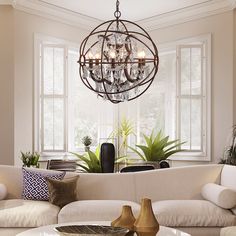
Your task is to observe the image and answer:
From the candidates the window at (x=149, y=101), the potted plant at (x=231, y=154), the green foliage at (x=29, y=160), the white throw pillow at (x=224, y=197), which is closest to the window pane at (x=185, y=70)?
the window at (x=149, y=101)

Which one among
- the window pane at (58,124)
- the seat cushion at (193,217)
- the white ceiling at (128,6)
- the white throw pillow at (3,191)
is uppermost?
the white ceiling at (128,6)

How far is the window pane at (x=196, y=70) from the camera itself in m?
6.57

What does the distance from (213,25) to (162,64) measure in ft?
3.64

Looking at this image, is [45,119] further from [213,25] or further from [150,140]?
[213,25]

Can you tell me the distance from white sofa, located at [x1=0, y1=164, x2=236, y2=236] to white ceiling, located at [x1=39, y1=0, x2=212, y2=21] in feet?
9.03

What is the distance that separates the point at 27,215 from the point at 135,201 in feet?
3.90

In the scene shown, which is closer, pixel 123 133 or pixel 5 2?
pixel 5 2

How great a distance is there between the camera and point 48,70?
6652mm

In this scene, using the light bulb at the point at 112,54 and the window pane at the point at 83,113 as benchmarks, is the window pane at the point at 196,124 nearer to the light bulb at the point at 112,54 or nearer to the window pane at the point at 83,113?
the window pane at the point at 83,113

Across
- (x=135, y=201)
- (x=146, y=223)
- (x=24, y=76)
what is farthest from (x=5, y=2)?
(x=146, y=223)

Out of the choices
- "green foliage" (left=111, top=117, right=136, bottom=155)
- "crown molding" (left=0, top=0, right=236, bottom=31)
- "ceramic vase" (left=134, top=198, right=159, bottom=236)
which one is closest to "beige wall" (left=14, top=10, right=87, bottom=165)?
"crown molding" (left=0, top=0, right=236, bottom=31)

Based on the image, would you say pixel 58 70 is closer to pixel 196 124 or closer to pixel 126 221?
pixel 196 124

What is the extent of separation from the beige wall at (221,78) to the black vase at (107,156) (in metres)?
1.77

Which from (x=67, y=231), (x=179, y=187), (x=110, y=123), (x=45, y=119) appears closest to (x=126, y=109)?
(x=110, y=123)
